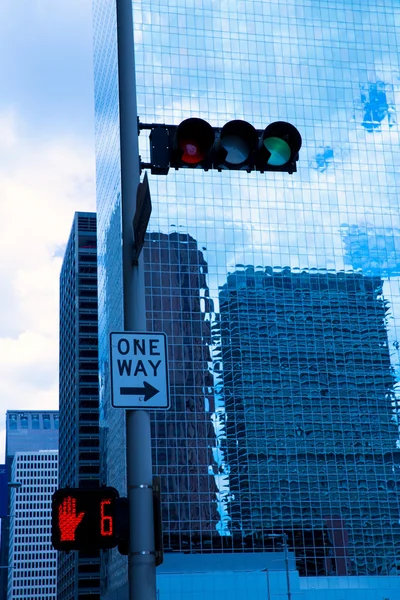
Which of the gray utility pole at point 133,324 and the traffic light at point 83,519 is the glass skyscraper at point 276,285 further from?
the traffic light at point 83,519

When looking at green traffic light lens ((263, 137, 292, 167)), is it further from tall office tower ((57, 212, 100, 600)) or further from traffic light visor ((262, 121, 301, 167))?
tall office tower ((57, 212, 100, 600))

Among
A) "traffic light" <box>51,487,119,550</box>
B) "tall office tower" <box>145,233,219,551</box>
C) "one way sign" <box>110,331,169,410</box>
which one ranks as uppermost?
"tall office tower" <box>145,233,219,551</box>

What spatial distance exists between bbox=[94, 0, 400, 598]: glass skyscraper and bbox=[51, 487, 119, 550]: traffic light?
101 m

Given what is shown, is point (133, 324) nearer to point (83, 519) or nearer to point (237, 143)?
point (83, 519)

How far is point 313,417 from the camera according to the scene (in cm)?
11781

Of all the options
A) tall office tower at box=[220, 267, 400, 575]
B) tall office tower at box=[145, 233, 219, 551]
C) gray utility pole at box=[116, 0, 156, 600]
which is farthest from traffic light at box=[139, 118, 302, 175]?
tall office tower at box=[220, 267, 400, 575]

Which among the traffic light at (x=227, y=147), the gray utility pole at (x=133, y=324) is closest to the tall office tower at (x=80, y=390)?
the gray utility pole at (x=133, y=324)

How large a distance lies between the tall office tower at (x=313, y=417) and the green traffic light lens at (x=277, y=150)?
103114mm

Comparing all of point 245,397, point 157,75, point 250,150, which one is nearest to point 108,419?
point 245,397

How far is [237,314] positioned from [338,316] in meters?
14.9

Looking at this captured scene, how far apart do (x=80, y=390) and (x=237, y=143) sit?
16221 centimetres

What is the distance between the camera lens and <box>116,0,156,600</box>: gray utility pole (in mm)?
8117

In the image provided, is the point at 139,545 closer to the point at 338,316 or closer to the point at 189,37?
the point at 338,316

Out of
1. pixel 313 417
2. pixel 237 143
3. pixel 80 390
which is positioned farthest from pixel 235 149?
pixel 80 390
